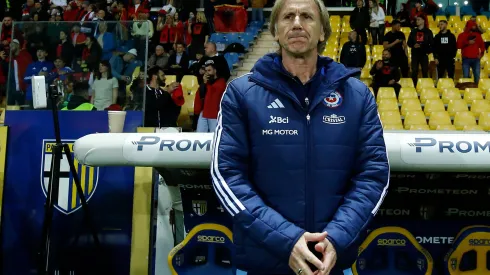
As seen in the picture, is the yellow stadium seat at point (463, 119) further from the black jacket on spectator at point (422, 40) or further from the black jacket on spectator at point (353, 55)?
the black jacket on spectator at point (422, 40)

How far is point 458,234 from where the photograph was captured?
3.96 m

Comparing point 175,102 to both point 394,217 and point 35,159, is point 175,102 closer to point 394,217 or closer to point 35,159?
point 35,159

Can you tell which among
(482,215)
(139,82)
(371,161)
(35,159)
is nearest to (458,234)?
(482,215)

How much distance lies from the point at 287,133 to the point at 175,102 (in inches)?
242

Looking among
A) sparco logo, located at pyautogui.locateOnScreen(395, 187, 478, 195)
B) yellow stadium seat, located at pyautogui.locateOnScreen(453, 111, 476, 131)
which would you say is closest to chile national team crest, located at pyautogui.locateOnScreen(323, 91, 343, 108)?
sparco logo, located at pyautogui.locateOnScreen(395, 187, 478, 195)

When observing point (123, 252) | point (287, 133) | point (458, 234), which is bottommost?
point (123, 252)

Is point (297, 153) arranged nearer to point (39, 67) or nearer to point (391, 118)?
point (39, 67)

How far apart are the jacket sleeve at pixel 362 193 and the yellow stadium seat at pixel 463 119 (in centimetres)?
637

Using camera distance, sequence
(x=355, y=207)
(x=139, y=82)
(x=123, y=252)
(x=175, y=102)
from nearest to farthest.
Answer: (x=355, y=207)
(x=123, y=252)
(x=139, y=82)
(x=175, y=102)

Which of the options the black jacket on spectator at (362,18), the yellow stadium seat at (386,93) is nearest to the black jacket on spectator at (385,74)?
the yellow stadium seat at (386,93)

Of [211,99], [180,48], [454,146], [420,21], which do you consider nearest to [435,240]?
[454,146]

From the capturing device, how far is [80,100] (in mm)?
4496

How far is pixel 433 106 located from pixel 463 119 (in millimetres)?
720

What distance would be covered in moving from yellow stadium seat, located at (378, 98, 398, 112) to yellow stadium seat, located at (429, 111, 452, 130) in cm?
58
